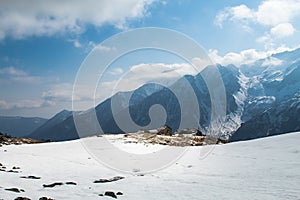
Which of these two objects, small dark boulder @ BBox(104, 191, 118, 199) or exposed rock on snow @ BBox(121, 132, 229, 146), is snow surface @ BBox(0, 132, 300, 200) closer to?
small dark boulder @ BBox(104, 191, 118, 199)

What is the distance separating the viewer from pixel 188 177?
26484 mm

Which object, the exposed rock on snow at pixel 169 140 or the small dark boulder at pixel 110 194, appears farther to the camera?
the exposed rock on snow at pixel 169 140

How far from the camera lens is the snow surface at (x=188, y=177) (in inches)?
750

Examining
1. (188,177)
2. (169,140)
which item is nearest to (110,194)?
(188,177)

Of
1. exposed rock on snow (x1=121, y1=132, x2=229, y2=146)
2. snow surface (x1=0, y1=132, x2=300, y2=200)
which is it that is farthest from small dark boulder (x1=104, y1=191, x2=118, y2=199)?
exposed rock on snow (x1=121, y1=132, x2=229, y2=146)

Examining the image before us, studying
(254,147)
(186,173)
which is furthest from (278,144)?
(186,173)

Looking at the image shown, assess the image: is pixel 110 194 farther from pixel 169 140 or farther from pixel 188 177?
pixel 169 140

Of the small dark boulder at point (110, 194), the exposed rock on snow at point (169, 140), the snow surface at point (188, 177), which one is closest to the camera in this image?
the small dark boulder at point (110, 194)

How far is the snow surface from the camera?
19.1 metres

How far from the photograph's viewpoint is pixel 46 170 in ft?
96.7

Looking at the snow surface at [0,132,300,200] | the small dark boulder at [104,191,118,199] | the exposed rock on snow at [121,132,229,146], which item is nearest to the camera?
the small dark boulder at [104,191,118,199]

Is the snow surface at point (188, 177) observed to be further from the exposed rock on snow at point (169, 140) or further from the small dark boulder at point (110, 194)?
the exposed rock on snow at point (169, 140)

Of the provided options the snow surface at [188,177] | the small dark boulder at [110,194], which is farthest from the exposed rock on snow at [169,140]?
the small dark boulder at [110,194]

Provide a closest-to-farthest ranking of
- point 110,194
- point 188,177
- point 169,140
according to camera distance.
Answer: point 110,194 → point 188,177 → point 169,140
